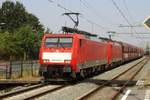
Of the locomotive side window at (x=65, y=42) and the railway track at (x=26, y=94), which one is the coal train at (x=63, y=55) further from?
the railway track at (x=26, y=94)

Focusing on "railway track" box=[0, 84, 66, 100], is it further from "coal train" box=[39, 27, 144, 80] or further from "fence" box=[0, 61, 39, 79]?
"fence" box=[0, 61, 39, 79]

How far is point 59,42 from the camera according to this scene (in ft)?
83.0

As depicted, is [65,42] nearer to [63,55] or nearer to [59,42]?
[59,42]

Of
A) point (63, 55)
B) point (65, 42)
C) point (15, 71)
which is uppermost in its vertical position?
point (65, 42)

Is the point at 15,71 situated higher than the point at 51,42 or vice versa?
the point at 51,42

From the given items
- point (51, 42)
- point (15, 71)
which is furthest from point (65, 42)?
point (15, 71)

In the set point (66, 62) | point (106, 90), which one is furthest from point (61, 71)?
point (106, 90)

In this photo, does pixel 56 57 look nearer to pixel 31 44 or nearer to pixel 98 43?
pixel 98 43

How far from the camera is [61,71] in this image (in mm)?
24453

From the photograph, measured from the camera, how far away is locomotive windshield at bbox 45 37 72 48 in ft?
82.5

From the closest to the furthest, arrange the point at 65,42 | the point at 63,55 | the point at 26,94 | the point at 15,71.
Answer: the point at 26,94 < the point at 63,55 < the point at 65,42 < the point at 15,71

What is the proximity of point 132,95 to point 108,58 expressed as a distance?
71.9ft

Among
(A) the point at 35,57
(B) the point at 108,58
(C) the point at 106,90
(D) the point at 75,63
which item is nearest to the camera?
(C) the point at 106,90

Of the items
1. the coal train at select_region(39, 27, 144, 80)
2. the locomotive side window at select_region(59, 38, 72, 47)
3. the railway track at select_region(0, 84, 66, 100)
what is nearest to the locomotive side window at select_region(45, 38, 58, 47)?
the coal train at select_region(39, 27, 144, 80)
